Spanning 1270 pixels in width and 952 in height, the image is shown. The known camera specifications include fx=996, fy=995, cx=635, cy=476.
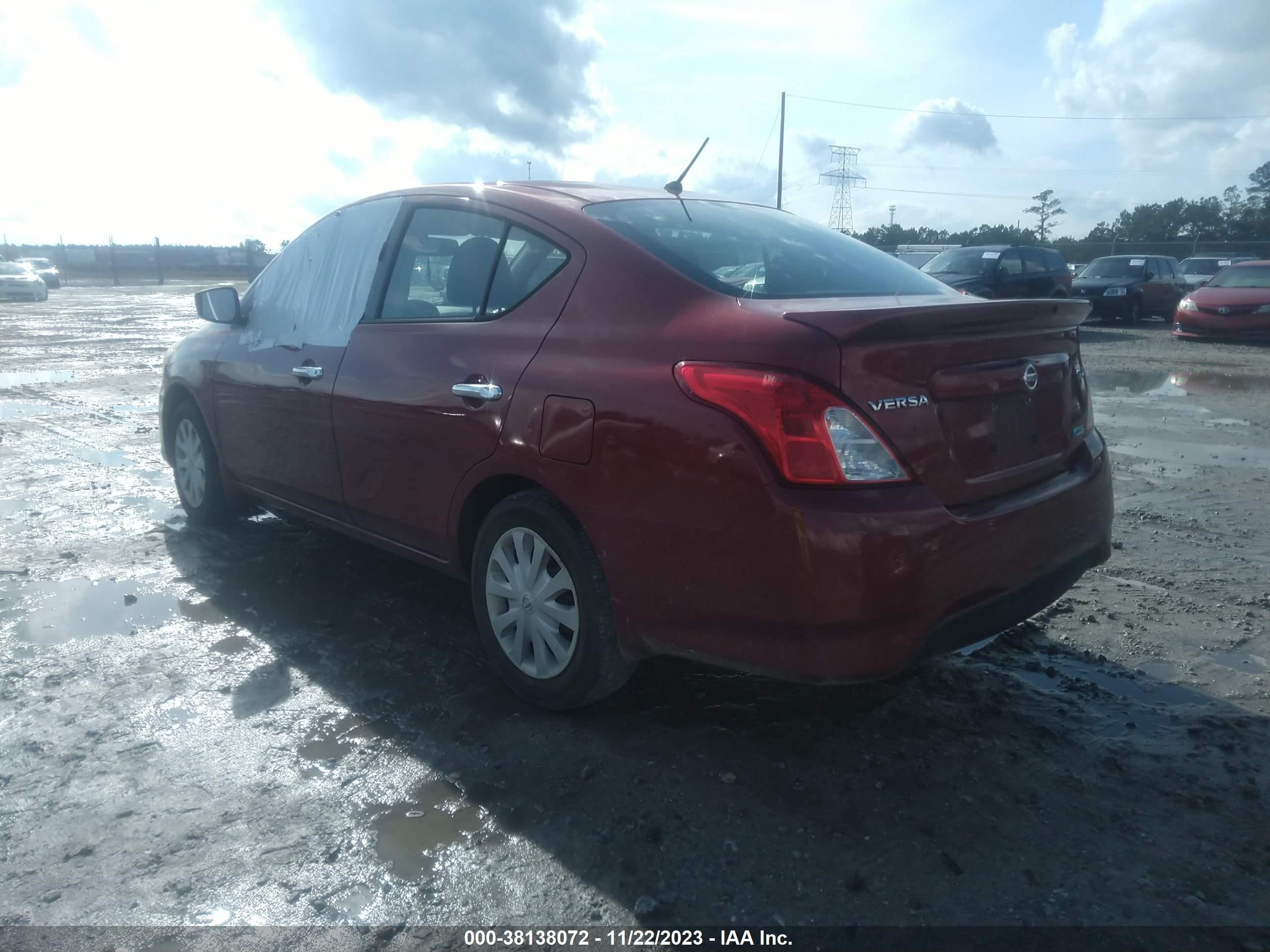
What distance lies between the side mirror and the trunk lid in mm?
3267

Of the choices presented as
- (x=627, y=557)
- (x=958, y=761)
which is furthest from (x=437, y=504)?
(x=958, y=761)

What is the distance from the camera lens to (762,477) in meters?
2.53

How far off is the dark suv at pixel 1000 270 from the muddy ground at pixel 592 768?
13629 millimetres

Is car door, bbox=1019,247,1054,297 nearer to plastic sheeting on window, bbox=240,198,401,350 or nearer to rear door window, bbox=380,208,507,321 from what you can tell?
plastic sheeting on window, bbox=240,198,401,350

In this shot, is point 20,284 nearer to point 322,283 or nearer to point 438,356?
point 322,283

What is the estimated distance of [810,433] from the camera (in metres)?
2.52

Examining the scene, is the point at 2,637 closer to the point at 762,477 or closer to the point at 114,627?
the point at 114,627

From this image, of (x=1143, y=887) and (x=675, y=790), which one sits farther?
(x=675, y=790)

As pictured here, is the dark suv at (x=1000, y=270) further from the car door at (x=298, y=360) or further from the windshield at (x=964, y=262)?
the car door at (x=298, y=360)

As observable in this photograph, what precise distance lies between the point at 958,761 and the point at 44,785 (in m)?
2.72

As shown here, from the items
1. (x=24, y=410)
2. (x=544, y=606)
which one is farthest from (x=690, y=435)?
(x=24, y=410)

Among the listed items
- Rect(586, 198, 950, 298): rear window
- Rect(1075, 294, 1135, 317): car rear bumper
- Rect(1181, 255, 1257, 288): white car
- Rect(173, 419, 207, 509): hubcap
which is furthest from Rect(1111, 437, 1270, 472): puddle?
Rect(1181, 255, 1257, 288): white car

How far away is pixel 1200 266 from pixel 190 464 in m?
31.8

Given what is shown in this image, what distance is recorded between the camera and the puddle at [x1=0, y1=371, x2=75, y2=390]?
37.8 feet
